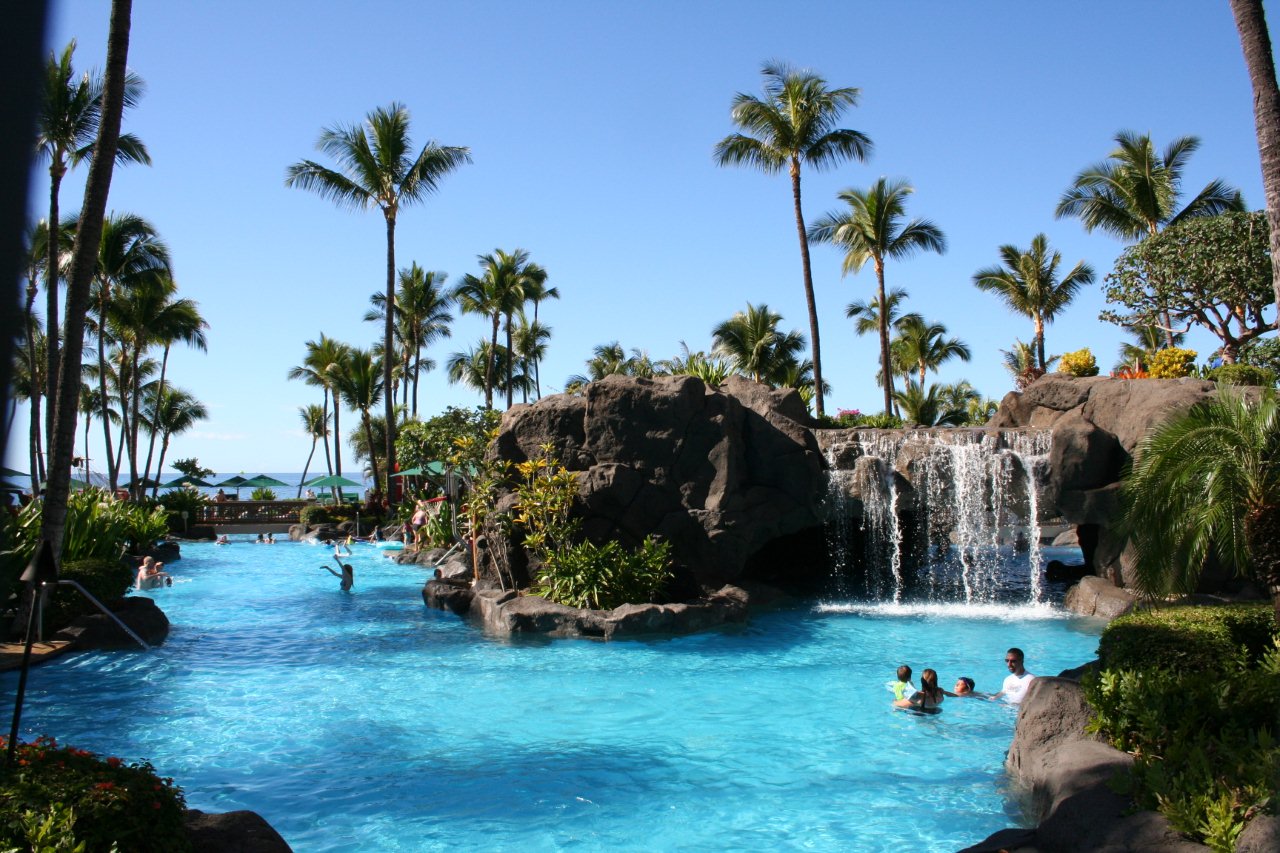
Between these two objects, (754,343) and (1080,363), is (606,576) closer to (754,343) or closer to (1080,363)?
(1080,363)

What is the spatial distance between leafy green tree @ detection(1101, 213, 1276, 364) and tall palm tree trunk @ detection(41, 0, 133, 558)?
1133 inches

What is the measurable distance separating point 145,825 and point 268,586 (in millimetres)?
20870

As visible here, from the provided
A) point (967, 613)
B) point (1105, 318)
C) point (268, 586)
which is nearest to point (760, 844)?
point (967, 613)

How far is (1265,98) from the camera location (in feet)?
25.9

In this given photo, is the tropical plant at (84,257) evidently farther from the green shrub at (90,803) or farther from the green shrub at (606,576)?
the green shrub at (606,576)

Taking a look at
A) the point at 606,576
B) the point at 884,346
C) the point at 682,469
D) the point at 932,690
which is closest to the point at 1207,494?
the point at 932,690

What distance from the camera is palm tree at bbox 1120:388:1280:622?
26.2 ft

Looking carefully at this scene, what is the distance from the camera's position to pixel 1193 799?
546 centimetres

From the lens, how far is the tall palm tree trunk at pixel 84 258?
1131cm

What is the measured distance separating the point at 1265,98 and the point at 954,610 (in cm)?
1278

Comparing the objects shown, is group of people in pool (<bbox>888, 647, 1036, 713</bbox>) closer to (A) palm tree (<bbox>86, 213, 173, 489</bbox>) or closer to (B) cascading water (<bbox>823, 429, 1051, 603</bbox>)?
(B) cascading water (<bbox>823, 429, 1051, 603</bbox>)

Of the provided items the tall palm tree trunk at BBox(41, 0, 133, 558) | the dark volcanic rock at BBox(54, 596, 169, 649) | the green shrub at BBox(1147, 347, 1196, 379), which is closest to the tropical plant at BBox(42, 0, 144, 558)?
the tall palm tree trunk at BBox(41, 0, 133, 558)

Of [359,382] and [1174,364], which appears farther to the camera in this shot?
[359,382]

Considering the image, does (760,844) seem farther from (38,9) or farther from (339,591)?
(339,591)
